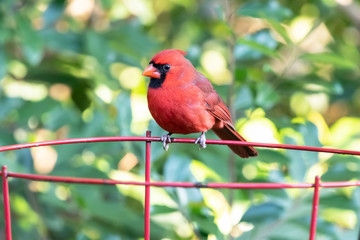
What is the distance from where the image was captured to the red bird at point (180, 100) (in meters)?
1.74

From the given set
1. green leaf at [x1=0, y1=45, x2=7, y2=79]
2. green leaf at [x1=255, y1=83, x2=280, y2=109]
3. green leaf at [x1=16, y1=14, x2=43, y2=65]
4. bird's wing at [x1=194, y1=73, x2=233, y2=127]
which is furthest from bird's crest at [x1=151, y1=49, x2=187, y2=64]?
green leaf at [x1=0, y1=45, x2=7, y2=79]

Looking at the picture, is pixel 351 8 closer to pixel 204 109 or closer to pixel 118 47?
pixel 118 47

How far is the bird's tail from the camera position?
1807 millimetres

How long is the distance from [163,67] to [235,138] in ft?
1.18

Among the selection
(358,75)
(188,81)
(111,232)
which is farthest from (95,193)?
(358,75)

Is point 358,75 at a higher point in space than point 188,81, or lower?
higher

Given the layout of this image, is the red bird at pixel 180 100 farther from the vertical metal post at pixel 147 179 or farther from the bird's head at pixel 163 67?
the vertical metal post at pixel 147 179

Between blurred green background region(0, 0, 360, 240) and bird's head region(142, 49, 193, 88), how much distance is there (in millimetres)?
280

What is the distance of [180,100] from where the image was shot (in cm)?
179

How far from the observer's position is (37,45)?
7.59ft

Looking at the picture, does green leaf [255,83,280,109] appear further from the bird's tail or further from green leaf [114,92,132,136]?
green leaf [114,92,132,136]

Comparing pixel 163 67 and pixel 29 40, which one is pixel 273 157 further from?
pixel 29 40

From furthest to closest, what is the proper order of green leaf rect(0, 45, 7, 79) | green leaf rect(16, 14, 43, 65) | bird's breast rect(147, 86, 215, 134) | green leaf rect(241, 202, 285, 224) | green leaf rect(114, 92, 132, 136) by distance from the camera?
green leaf rect(0, 45, 7, 79) → green leaf rect(16, 14, 43, 65) → green leaf rect(114, 92, 132, 136) → green leaf rect(241, 202, 285, 224) → bird's breast rect(147, 86, 215, 134)

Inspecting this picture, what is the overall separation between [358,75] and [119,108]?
192 cm
